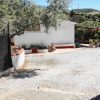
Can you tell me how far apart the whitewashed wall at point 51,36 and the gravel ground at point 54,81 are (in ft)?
21.0

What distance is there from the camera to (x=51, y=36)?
3012 cm

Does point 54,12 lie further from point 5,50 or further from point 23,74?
point 23,74

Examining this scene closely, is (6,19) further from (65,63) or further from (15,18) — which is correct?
(65,63)

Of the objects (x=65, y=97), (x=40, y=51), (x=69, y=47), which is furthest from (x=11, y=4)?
(x=69, y=47)

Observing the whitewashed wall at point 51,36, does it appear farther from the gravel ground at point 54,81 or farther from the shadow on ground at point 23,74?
the shadow on ground at point 23,74

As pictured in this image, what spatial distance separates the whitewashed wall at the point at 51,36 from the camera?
28.2 m

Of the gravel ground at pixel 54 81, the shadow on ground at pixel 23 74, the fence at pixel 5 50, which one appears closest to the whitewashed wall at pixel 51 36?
the gravel ground at pixel 54 81

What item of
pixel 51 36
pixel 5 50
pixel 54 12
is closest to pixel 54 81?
pixel 5 50

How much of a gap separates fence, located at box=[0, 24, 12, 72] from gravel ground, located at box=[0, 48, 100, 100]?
24.6 inches

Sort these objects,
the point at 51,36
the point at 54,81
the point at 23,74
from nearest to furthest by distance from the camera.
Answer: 1. the point at 54,81
2. the point at 23,74
3. the point at 51,36

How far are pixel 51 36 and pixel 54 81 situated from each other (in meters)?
15.6

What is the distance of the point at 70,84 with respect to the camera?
Answer: 1414cm

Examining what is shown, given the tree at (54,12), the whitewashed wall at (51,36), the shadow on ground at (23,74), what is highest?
the tree at (54,12)

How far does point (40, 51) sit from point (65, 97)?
601 inches
